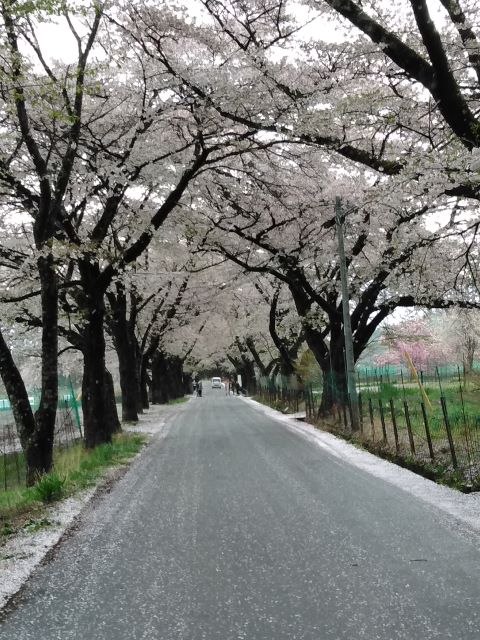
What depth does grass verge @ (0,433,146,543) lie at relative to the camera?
724 cm

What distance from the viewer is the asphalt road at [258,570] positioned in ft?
12.7

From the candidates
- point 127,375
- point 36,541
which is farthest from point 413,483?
point 127,375

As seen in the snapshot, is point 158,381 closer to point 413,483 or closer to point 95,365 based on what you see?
point 95,365

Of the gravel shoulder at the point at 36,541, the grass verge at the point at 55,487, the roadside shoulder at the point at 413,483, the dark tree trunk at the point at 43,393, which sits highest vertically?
the dark tree trunk at the point at 43,393

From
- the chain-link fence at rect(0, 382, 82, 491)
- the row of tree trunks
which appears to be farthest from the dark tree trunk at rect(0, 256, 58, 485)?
the row of tree trunks

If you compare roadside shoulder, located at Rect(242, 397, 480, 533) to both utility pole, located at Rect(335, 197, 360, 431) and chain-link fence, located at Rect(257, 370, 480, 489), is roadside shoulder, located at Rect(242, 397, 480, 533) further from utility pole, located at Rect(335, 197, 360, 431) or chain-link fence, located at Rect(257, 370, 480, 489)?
utility pole, located at Rect(335, 197, 360, 431)

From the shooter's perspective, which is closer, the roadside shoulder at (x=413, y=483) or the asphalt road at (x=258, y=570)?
the asphalt road at (x=258, y=570)

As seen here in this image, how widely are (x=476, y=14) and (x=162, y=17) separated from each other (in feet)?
17.9

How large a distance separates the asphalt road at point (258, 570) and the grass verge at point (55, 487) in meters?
0.74

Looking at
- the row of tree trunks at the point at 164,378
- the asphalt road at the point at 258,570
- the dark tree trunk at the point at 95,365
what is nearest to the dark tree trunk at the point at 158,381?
the row of tree trunks at the point at 164,378

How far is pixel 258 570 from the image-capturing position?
4.96 meters

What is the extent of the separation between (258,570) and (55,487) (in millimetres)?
4286

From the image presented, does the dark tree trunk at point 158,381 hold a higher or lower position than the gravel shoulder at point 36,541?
higher

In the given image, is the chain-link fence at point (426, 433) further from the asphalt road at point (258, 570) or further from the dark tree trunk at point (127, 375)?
the dark tree trunk at point (127, 375)
